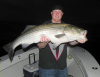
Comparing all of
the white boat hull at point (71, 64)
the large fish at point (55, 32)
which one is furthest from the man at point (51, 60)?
the white boat hull at point (71, 64)

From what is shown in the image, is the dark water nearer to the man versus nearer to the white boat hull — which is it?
the white boat hull

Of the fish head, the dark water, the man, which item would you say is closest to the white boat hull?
the man

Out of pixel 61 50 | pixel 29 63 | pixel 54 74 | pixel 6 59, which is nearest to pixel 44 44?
pixel 61 50

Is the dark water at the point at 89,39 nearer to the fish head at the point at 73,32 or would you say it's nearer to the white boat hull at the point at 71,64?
the white boat hull at the point at 71,64

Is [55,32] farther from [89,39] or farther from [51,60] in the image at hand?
[89,39]

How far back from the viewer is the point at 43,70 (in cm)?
365

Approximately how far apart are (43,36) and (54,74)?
1.26 metres

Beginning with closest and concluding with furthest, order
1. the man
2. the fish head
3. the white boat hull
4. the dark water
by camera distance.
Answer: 1. the fish head
2. the man
3. the white boat hull
4. the dark water

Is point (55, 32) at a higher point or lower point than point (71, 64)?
higher

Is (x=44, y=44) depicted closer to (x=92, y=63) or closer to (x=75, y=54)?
(x=92, y=63)

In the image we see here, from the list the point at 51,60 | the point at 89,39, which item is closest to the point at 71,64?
the point at 51,60

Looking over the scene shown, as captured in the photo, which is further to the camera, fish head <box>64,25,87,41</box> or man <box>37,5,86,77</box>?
man <box>37,5,86,77</box>

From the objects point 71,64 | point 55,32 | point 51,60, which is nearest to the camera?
point 55,32

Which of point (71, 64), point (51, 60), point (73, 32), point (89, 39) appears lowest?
point (89, 39)
